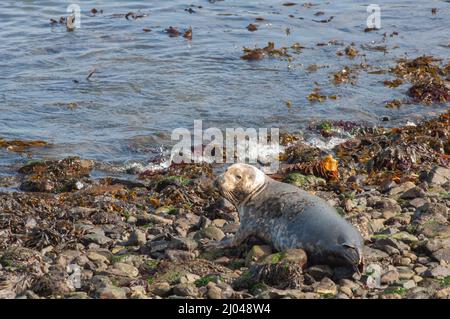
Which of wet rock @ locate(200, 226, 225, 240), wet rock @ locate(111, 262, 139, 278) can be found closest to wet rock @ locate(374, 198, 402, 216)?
wet rock @ locate(200, 226, 225, 240)

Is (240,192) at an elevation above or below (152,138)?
above

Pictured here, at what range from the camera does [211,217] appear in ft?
30.8

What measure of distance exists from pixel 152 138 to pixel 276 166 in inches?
90.4

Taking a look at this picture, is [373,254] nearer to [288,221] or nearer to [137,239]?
[288,221]

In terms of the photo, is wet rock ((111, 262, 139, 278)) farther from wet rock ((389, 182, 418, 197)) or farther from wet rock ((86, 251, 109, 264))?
wet rock ((389, 182, 418, 197))

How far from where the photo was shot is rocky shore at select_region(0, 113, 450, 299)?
6707 mm

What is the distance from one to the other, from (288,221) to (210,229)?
115cm

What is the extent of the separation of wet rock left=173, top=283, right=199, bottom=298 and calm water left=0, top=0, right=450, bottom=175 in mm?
5796

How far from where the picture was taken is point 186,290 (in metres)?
6.51

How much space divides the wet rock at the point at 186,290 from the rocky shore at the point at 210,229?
0.01 meters
